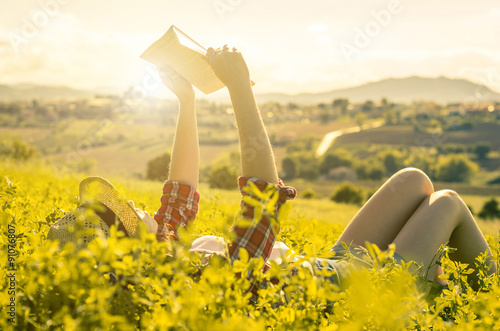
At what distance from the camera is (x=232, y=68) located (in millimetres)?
2156

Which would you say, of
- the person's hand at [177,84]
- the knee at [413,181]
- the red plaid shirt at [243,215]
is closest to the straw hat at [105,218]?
the red plaid shirt at [243,215]

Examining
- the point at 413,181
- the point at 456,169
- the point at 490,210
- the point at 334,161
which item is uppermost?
the point at 413,181

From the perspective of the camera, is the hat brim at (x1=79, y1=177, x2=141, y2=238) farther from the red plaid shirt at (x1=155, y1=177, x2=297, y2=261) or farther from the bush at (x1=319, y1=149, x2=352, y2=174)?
the bush at (x1=319, y1=149, x2=352, y2=174)

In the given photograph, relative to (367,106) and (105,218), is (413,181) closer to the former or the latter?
(105,218)

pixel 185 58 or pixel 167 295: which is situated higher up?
pixel 185 58

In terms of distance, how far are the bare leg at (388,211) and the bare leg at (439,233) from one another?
0.11 meters

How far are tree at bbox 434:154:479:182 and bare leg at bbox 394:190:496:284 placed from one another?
86.6m

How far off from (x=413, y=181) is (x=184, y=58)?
1759 millimetres

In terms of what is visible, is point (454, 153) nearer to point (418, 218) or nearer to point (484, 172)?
point (484, 172)

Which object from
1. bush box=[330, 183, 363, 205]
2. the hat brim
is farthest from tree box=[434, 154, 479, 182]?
the hat brim

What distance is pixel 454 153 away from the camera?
87.4 m

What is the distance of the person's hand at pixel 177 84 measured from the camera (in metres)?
3.05

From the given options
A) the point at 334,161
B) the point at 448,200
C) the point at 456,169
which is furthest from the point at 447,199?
the point at 456,169

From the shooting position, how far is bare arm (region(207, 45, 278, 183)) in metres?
2.08
